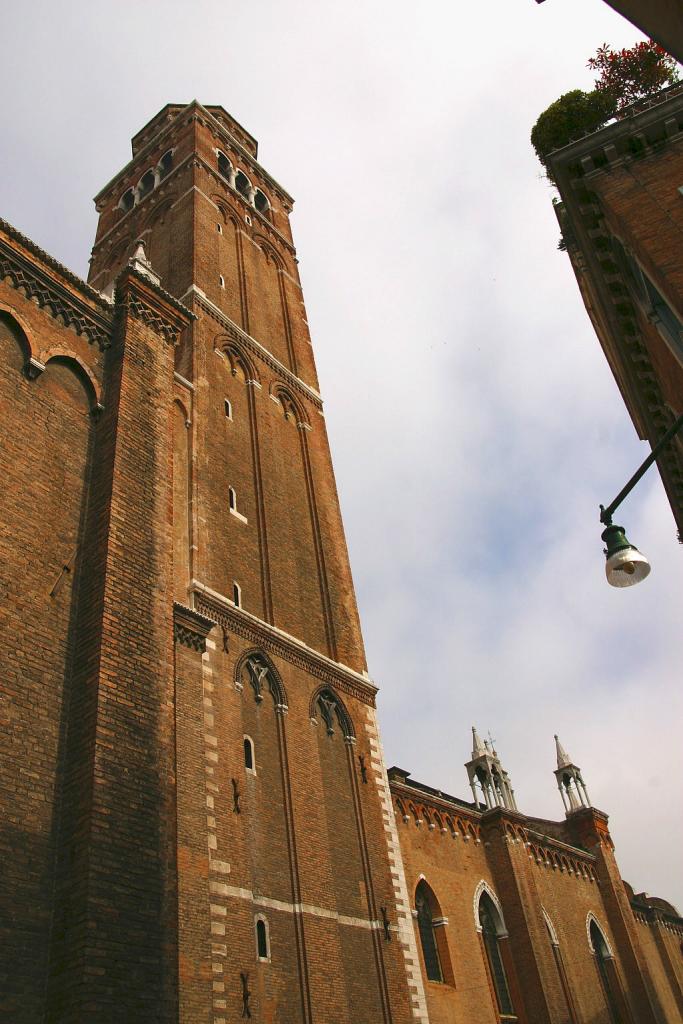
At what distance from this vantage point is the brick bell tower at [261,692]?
1404 centimetres

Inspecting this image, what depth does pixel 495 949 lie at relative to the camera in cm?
2562

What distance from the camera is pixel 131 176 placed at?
36.8 meters

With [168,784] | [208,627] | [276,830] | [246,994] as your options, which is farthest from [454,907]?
[168,784]

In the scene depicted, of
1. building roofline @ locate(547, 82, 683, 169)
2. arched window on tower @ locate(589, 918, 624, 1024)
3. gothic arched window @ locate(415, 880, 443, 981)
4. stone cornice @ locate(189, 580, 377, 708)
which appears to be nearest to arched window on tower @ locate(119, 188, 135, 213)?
stone cornice @ locate(189, 580, 377, 708)

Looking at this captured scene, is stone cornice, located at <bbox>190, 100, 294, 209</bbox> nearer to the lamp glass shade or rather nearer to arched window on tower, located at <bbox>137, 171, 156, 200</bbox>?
arched window on tower, located at <bbox>137, 171, 156, 200</bbox>

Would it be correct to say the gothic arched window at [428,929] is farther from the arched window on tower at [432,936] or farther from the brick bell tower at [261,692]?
the brick bell tower at [261,692]

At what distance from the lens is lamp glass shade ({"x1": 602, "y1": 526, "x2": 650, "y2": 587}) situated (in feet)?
27.0

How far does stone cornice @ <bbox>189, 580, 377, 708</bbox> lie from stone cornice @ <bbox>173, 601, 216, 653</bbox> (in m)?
3.50

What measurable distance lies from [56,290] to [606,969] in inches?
1203

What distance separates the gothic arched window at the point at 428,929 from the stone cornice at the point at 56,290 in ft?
58.1

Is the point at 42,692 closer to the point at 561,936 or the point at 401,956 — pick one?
the point at 401,956

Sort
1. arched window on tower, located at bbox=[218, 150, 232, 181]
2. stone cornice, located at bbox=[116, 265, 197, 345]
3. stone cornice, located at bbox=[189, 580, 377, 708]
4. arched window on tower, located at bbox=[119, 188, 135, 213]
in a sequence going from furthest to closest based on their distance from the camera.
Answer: arched window on tower, located at bbox=[119, 188, 135, 213] < arched window on tower, located at bbox=[218, 150, 232, 181] < stone cornice, located at bbox=[189, 580, 377, 708] < stone cornice, located at bbox=[116, 265, 197, 345]

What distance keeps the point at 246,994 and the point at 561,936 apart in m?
18.2

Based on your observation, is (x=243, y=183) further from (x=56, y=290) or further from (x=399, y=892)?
(x=399, y=892)
